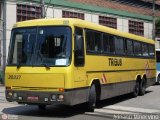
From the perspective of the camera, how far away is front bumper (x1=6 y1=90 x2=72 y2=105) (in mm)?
14023

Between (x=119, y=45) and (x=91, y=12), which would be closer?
(x=119, y=45)

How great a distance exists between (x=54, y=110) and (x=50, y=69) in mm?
2704

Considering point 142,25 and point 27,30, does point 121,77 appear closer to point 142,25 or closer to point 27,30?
point 27,30

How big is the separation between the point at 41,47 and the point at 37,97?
1.55m

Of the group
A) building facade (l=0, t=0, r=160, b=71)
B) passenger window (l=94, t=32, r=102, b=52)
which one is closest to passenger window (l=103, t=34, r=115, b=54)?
passenger window (l=94, t=32, r=102, b=52)

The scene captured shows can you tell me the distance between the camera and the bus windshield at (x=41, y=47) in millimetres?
14344

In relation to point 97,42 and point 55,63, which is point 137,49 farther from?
point 55,63

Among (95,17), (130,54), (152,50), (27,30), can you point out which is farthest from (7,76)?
(95,17)

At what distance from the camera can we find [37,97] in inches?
562

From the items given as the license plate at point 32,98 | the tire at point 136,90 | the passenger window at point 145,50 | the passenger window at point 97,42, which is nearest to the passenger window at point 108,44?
the passenger window at point 97,42

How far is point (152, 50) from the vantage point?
25.5 m

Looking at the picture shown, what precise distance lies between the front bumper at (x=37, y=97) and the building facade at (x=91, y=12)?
1860 centimetres

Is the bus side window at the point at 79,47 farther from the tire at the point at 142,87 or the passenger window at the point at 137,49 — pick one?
the tire at the point at 142,87

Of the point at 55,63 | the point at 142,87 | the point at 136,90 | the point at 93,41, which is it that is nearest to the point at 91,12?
the point at 142,87
